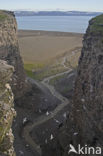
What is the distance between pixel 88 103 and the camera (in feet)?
85.5

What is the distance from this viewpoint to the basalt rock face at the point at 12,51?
4366 centimetres

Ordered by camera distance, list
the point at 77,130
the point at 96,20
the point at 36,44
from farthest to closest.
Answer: the point at 36,44, the point at 96,20, the point at 77,130

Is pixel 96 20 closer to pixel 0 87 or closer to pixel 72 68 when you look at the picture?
pixel 0 87

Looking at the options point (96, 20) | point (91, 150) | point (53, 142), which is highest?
point (96, 20)

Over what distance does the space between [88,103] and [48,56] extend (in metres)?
53.8

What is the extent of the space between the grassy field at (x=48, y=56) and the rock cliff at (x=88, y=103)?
110ft

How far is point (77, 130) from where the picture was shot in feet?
90.8

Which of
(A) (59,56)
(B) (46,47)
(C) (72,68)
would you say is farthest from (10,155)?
(B) (46,47)

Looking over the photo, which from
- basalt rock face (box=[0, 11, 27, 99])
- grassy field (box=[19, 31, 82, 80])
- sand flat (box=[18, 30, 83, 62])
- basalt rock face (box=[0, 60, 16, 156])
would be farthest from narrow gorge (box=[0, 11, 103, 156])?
sand flat (box=[18, 30, 83, 62])

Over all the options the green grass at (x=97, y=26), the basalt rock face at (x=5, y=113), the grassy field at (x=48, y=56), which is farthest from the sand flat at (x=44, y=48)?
the basalt rock face at (x=5, y=113)

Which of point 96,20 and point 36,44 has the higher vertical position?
point 96,20

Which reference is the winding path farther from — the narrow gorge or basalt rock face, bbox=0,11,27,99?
basalt rock face, bbox=0,11,27,99

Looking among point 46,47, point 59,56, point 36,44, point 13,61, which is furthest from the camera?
point 36,44

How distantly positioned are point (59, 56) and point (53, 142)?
52.0 m
